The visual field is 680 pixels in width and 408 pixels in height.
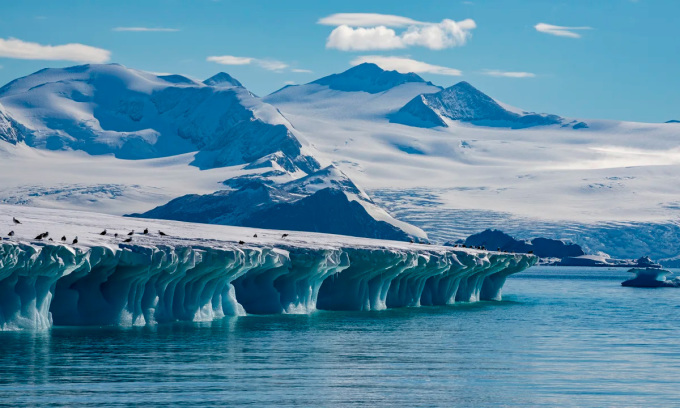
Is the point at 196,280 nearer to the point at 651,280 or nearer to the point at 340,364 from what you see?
the point at 340,364

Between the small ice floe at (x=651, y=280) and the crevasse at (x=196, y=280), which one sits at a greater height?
the crevasse at (x=196, y=280)

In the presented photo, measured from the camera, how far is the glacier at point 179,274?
3525cm

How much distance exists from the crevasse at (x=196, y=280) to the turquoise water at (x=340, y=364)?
1027 millimetres

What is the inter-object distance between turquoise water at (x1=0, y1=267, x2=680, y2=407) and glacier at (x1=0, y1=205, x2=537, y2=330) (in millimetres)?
1031

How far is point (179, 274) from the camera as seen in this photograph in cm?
4084

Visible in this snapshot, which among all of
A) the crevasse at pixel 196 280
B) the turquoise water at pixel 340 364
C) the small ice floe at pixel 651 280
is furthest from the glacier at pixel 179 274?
the small ice floe at pixel 651 280

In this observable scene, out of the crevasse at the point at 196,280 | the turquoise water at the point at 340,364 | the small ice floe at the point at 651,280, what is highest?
the crevasse at the point at 196,280

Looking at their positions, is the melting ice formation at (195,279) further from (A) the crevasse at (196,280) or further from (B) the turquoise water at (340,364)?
(B) the turquoise water at (340,364)

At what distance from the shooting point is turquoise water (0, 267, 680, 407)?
25.5 m

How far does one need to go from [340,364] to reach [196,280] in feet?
42.7

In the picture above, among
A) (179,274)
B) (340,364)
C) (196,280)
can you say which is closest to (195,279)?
(196,280)

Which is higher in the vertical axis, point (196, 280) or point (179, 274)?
point (179, 274)

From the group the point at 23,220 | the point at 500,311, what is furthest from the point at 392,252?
the point at 23,220

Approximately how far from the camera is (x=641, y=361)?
34.5 m
